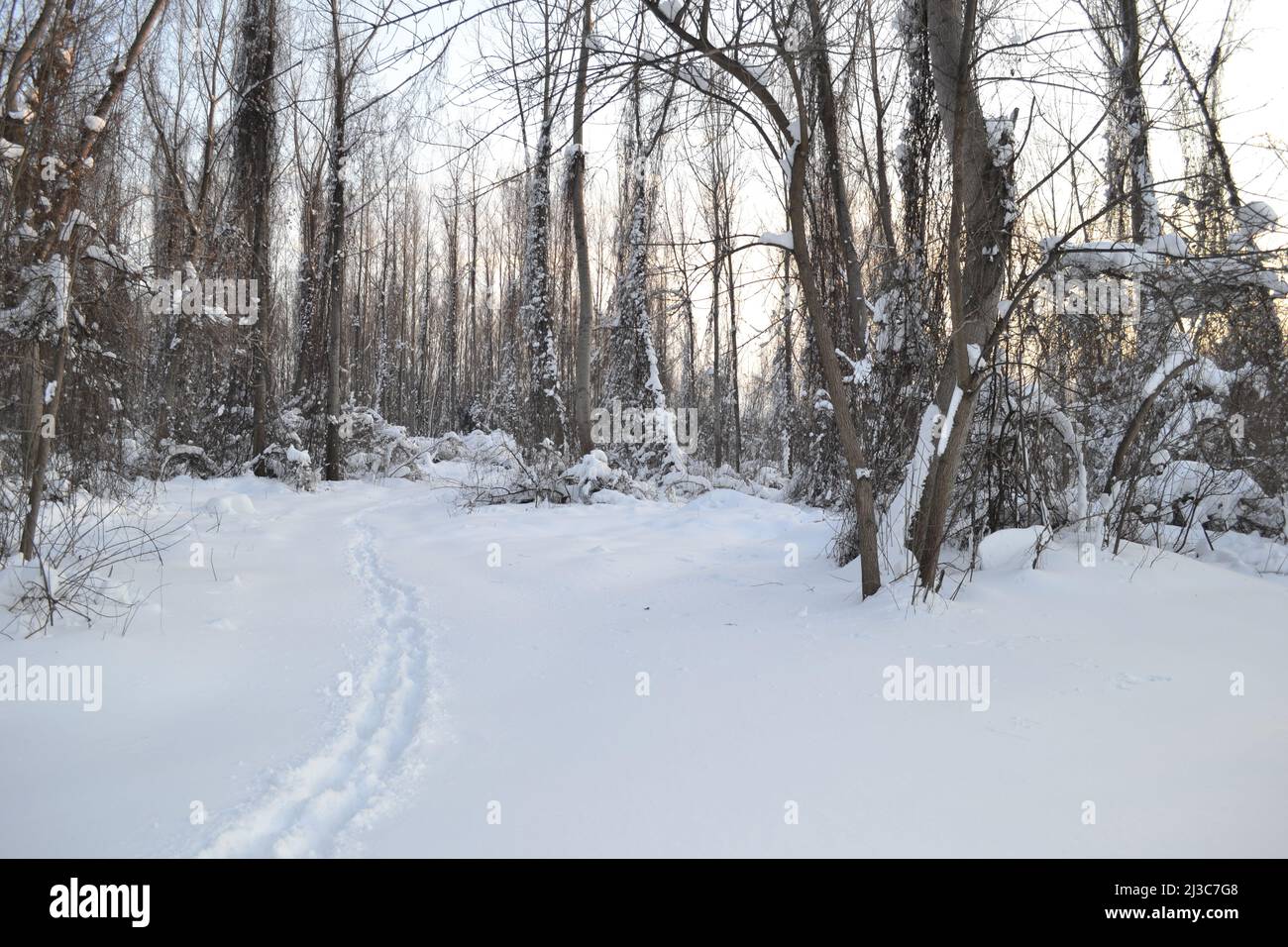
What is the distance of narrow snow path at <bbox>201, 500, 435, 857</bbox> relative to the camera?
209cm

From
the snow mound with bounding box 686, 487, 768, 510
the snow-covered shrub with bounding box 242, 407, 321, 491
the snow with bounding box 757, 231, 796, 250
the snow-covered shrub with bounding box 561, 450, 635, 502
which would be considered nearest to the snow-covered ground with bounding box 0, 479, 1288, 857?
the snow with bounding box 757, 231, 796, 250

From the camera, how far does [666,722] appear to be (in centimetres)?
292

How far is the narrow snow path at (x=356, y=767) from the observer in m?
2.09

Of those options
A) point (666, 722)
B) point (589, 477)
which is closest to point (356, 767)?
Result: point (666, 722)

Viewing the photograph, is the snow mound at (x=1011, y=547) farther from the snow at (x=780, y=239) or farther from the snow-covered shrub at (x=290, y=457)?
the snow-covered shrub at (x=290, y=457)

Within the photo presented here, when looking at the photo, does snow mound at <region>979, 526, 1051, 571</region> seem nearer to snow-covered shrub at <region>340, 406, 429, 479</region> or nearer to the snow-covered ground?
the snow-covered ground

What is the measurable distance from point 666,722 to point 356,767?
1190 mm

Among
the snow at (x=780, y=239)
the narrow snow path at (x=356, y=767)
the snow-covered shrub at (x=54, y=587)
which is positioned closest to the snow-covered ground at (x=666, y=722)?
the narrow snow path at (x=356, y=767)

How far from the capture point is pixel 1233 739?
2.42 metres

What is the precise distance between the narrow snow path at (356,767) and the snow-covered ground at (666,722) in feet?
0.04

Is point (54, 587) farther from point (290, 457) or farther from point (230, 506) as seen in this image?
point (290, 457)
